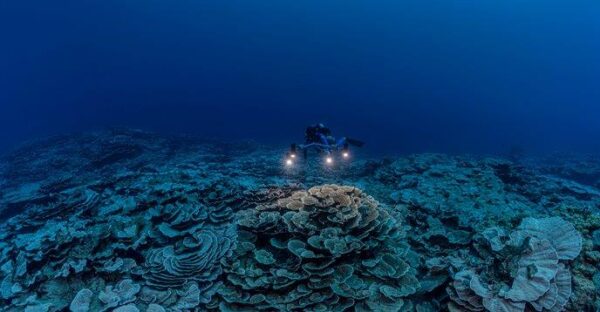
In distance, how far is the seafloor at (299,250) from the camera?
469cm

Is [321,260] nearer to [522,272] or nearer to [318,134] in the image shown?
[522,272]

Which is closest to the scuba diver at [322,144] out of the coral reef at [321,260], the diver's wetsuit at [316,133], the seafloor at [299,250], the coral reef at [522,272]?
the diver's wetsuit at [316,133]

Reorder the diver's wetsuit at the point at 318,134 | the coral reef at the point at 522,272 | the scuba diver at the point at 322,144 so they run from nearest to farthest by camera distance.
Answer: the coral reef at the point at 522,272 < the scuba diver at the point at 322,144 < the diver's wetsuit at the point at 318,134

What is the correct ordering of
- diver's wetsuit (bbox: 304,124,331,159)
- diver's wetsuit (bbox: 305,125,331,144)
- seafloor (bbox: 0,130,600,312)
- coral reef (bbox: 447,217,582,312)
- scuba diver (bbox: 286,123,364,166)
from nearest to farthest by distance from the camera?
coral reef (bbox: 447,217,582,312), seafloor (bbox: 0,130,600,312), scuba diver (bbox: 286,123,364,166), diver's wetsuit (bbox: 304,124,331,159), diver's wetsuit (bbox: 305,125,331,144)

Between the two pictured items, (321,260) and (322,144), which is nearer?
(321,260)

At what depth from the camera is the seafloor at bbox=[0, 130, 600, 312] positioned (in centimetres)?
469

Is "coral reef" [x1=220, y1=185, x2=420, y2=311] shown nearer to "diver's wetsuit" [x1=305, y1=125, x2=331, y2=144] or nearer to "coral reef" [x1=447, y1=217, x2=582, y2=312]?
"coral reef" [x1=447, y1=217, x2=582, y2=312]

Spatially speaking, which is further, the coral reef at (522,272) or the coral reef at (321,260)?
the coral reef at (321,260)

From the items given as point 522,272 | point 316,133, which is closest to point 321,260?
point 522,272

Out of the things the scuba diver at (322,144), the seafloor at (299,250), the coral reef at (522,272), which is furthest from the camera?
the scuba diver at (322,144)

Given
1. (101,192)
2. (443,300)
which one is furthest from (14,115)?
(443,300)

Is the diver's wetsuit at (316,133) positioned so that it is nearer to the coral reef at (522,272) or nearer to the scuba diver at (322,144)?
the scuba diver at (322,144)

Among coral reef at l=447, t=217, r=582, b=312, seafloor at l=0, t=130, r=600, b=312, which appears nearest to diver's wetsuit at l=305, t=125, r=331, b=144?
seafloor at l=0, t=130, r=600, b=312

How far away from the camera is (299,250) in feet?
17.6
